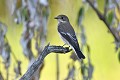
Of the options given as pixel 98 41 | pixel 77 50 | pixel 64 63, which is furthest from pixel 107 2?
pixel 77 50

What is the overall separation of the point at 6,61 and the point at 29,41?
0.63 ft

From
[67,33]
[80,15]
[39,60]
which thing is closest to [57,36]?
[80,15]

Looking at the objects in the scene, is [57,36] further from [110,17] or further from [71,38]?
[71,38]

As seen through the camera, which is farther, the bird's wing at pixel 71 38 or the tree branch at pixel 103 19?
the tree branch at pixel 103 19

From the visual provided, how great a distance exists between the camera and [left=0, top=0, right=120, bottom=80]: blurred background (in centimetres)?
291

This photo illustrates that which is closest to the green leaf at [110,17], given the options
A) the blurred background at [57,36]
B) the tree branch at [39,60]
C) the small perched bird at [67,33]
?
the blurred background at [57,36]

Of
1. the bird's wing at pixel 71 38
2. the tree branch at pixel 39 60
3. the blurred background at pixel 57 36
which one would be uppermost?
the tree branch at pixel 39 60

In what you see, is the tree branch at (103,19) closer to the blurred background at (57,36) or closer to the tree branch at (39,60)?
the blurred background at (57,36)

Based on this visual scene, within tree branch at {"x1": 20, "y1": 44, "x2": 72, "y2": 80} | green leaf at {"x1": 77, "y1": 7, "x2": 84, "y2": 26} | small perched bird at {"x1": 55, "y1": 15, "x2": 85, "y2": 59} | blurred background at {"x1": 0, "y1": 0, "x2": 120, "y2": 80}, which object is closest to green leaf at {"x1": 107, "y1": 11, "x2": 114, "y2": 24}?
blurred background at {"x1": 0, "y1": 0, "x2": 120, "y2": 80}

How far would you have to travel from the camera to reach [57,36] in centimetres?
289

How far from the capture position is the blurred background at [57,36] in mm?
2906

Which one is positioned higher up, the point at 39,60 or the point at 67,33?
the point at 39,60

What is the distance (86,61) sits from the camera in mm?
2996

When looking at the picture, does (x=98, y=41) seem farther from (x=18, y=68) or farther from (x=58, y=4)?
(x=18, y=68)
